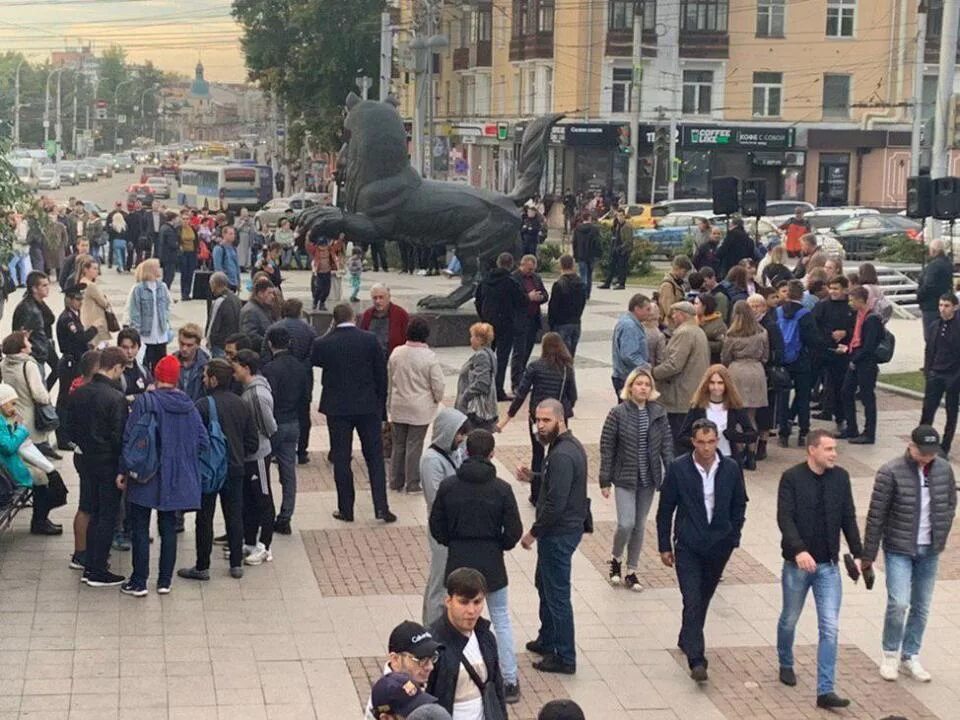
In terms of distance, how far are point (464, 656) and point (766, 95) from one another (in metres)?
60.4

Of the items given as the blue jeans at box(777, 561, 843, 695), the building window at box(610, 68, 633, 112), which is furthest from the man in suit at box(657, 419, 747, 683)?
the building window at box(610, 68, 633, 112)

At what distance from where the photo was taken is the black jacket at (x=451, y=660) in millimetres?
7500

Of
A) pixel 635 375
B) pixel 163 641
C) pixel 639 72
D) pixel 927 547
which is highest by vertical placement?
pixel 639 72

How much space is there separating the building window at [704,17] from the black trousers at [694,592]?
184 ft

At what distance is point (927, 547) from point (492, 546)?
2727mm

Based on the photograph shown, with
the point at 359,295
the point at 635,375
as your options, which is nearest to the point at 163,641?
the point at 635,375

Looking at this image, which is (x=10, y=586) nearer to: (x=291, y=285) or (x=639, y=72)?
(x=291, y=285)

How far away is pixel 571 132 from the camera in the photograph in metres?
64.1

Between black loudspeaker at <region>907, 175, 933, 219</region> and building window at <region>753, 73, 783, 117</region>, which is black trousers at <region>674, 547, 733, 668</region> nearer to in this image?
black loudspeaker at <region>907, 175, 933, 219</region>

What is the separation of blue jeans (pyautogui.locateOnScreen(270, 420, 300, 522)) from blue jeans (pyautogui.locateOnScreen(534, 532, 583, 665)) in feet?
11.5

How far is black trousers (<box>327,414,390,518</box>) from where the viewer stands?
45.8 feet

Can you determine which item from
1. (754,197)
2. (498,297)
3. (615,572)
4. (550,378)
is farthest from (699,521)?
(754,197)

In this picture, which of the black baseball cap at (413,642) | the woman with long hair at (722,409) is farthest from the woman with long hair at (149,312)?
the black baseball cap at (413,642)

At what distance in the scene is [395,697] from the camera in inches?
261
